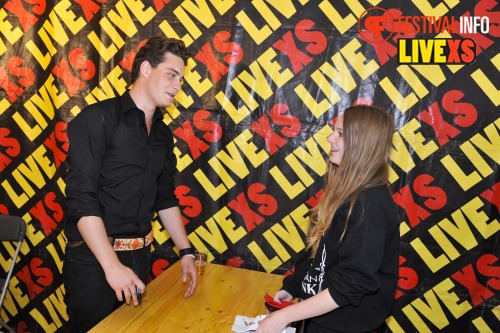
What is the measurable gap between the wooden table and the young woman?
298 mm

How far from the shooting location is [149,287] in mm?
2002

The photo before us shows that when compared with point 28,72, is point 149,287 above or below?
below

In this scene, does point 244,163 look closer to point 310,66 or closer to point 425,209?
point 310,66

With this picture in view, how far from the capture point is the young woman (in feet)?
4.77

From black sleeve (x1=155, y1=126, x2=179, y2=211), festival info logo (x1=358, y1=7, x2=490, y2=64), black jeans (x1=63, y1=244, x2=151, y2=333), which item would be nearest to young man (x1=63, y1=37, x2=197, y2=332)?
black jeans (x1=63, y1=244, x2=151, y2=333)

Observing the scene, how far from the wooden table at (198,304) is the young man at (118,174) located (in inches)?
3.4

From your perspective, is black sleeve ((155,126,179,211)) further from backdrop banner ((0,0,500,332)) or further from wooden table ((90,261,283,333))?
backdrop banner ((0,0,500,332))

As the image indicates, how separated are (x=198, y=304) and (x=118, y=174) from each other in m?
0.63

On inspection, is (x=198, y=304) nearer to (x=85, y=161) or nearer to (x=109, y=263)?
(x=109, y=263)

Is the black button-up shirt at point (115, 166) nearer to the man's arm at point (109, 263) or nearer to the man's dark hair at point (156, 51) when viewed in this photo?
the man's arm at point (109, 263)

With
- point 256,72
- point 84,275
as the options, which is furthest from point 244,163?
point 84,275

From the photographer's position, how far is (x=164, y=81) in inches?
76.3

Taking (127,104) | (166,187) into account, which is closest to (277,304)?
(166,187)

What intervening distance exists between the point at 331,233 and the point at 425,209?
47.1 inches
